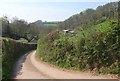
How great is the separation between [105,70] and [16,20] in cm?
8012

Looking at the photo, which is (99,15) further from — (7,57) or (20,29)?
(20,29)

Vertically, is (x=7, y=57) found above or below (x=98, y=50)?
below

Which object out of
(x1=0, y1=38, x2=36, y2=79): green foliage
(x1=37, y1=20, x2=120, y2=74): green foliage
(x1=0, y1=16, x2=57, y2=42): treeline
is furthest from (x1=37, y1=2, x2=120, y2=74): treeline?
(x1=0, y1=16, x2=57, y2=42): treeline

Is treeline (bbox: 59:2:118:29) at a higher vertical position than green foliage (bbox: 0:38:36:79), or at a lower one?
higher

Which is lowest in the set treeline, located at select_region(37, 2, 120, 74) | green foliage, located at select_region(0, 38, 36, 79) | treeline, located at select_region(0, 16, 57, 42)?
treeline, located at select_region(0, 16, 57, 42)

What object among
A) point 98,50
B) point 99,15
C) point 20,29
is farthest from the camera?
point 20,29

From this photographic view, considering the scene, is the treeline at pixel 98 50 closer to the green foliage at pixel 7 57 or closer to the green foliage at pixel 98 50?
the green foliage at pixel 98 50

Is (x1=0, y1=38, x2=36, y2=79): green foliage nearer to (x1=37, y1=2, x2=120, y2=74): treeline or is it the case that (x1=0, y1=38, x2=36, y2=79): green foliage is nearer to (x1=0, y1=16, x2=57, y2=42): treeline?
(x1=37, y1=2, x2=120, y2=74): treeline

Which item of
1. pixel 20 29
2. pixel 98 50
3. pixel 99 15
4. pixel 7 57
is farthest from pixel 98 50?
pixel 20 29

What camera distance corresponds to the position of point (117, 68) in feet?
49.7

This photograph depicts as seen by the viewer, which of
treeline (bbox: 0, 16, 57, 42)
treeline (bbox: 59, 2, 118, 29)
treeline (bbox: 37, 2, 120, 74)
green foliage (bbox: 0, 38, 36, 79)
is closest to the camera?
green foliage (bbox: 0, 38, 36, 79)

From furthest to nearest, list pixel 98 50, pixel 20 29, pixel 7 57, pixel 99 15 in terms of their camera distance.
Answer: pixel 20 29 < pixel 99 15 < pixel 7 57 < pixel 98 50

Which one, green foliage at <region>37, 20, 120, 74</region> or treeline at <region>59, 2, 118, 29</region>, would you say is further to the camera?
treeline at <region>59, 2, 118, 29</region>

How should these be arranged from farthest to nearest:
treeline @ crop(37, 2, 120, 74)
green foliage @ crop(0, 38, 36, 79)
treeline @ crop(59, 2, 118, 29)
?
treeline @ crop(59, 2, 118, 29), treeline @ crop(37, 2, 120, 74), green foliage @ crop(0, 38, 36, 79)
